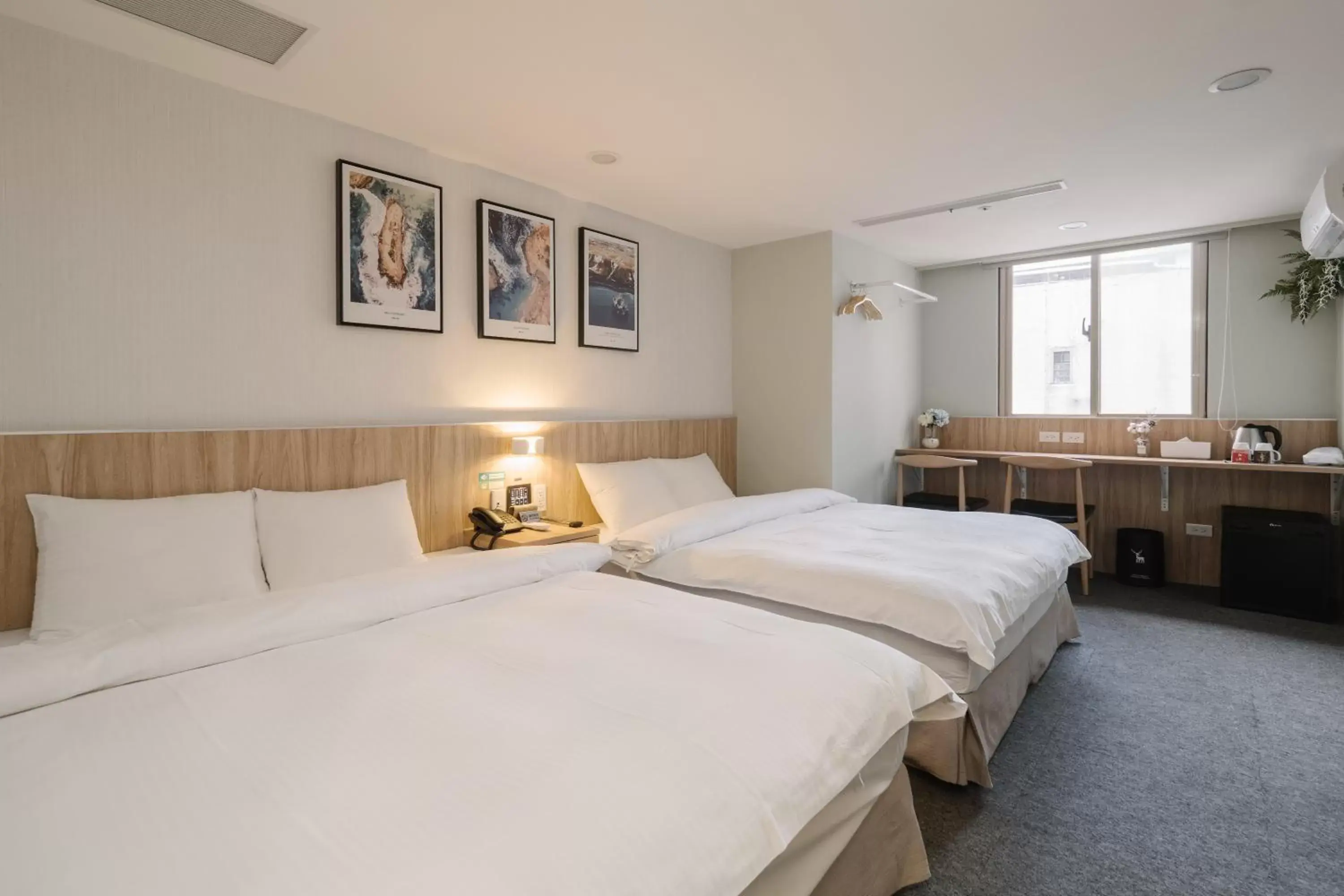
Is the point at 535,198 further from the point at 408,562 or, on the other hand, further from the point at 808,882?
the point at 808,882

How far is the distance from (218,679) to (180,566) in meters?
0.74

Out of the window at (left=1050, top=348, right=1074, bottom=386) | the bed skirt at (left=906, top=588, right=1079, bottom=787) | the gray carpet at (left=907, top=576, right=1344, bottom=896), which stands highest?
the window at (left=1050, top=348, right=1074, bottom=386)

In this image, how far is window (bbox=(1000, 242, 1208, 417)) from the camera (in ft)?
15.2

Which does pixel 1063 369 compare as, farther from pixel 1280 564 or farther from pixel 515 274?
pixel 515 274

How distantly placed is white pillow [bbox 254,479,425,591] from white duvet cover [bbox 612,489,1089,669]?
0.98 meters

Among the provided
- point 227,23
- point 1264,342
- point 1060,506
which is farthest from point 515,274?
point 1264,342

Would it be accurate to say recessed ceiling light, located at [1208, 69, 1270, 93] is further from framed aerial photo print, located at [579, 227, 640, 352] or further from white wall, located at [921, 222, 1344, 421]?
framed aerial photo print, located at [579, 227, 640, 352]

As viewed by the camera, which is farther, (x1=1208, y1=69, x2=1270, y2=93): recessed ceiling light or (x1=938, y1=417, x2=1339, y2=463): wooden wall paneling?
(x1=938, y1=417, x2=1339, y2=463): wooden wall paneling

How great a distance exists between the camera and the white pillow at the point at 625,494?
11.5 feet

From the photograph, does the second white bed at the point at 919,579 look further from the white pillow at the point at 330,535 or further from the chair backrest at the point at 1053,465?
the chair backrest at the point at 1053,465

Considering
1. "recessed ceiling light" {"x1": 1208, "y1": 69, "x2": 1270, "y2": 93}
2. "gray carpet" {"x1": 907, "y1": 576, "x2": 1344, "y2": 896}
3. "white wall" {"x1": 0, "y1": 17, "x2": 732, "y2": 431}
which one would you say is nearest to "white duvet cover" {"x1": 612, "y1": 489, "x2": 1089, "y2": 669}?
"gray carpet" {"x1": 907, "y1": 576, "x2": 1344, "y2": 896}

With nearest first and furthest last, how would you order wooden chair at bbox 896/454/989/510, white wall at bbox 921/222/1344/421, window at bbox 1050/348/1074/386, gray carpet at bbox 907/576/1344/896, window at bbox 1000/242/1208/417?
gray carpet at bbox 907/576/1344/896
white wall at bbox 921/222/1344/421
window at bbox 1000/242/1208/417
wooden chair at bbox 896/454/989/510
window at bbox 1050/348/1074/386

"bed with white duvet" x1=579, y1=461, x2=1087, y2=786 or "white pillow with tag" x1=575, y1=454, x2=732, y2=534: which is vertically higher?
"white pillow with tag" x1=575, y1=454, x2=732, y2=534

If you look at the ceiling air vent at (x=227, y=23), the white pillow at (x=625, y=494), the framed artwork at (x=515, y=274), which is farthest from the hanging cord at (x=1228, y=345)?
the ceiling air vent at (x=227, y=23)
